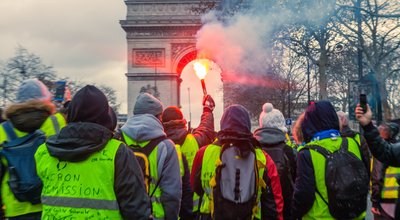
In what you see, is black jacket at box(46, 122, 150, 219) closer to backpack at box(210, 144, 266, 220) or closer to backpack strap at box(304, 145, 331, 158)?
backpack at box(210, 144, 266, 220)

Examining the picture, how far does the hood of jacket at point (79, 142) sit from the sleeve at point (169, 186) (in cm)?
101

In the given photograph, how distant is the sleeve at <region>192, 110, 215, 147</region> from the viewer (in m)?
5.34

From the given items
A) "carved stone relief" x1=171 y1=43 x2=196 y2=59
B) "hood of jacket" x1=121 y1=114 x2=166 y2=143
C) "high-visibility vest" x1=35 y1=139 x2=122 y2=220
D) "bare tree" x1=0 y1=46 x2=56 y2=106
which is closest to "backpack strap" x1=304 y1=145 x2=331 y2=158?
"hood of jacket" x1=121 y1=114 x2=166 y2=143

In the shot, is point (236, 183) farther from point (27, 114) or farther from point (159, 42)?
point (159, 42)

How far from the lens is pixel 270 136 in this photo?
500 centimetres

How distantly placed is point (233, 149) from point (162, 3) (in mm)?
35404

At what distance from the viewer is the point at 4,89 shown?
17.4 meters

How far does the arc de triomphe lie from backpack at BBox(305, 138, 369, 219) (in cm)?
3346

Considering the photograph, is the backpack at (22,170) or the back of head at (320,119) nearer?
the backpack at (22,170)

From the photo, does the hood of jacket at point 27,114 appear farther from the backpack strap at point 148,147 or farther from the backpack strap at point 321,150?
the backpack strap at point 321,150

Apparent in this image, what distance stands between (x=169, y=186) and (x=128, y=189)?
1.01 metres

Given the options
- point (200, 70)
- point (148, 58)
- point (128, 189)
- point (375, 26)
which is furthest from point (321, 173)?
point (148, 58)

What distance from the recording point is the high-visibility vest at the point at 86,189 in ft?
8.92

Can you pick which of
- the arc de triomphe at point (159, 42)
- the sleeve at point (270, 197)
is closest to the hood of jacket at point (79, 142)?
the sleeve at point (270, 197)
